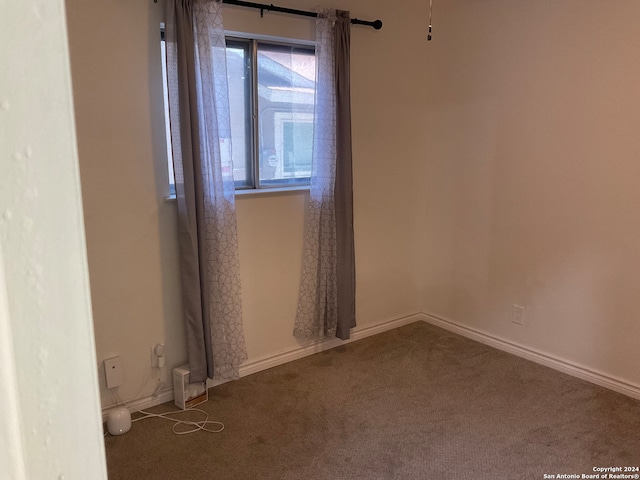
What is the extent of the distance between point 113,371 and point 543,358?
2495 millimetres

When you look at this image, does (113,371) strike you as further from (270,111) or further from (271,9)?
(271,9)

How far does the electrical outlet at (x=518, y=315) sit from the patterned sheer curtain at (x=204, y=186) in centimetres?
175

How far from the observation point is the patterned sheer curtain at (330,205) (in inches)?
116

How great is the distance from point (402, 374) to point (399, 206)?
120 centimetres

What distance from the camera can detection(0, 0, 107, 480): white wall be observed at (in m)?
0.40

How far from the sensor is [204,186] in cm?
256

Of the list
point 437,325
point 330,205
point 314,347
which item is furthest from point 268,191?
point 437,325

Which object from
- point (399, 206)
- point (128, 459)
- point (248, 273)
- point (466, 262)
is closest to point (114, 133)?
point (248, 273)

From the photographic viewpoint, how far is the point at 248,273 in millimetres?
2928

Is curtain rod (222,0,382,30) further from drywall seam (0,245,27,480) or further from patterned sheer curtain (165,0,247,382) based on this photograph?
drywall seam (0,245,27,480)

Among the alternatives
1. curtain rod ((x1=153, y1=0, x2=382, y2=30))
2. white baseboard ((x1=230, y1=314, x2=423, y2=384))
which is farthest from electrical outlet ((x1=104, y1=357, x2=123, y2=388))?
curtain rod ((x1=153, y1=0, x2=382, y2=30))

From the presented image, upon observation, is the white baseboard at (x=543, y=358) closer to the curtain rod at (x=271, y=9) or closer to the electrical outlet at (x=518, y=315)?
the electrical outlet at (x=518, y=315)

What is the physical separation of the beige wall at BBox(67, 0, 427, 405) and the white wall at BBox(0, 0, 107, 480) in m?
2.04

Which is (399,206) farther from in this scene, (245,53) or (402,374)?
(245,53)
